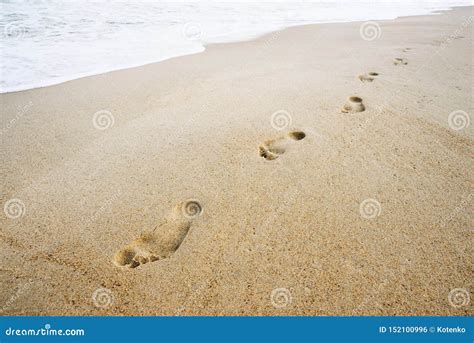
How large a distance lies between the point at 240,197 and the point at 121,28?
5.36m

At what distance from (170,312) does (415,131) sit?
2.23 meters

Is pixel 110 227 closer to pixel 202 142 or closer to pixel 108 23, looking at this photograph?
pixel 202 142

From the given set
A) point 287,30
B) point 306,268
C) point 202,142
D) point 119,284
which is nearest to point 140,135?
point 202,142

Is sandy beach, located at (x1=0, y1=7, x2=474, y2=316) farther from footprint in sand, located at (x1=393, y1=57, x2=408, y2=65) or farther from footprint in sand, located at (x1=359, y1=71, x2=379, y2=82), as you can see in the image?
footprint in sand, located at (x1=393, y1=57, x2=408, y2=65)

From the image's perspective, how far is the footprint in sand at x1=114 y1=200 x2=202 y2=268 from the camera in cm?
163

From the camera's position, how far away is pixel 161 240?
1721mm

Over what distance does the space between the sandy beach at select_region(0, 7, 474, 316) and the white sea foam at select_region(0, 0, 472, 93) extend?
95 cm

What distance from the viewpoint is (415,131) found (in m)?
2.52

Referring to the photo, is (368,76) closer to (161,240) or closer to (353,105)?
(353,105)

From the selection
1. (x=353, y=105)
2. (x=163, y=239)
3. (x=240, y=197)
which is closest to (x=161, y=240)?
(x=163, y=239)

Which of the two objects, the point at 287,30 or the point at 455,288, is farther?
the point at 287,30

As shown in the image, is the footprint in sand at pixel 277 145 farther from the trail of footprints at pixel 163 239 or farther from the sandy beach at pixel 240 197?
the trail of footprints at pixel 163 239

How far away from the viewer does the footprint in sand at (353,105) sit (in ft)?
9.31

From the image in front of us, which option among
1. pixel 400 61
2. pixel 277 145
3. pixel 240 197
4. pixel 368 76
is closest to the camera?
pixel 240 197
